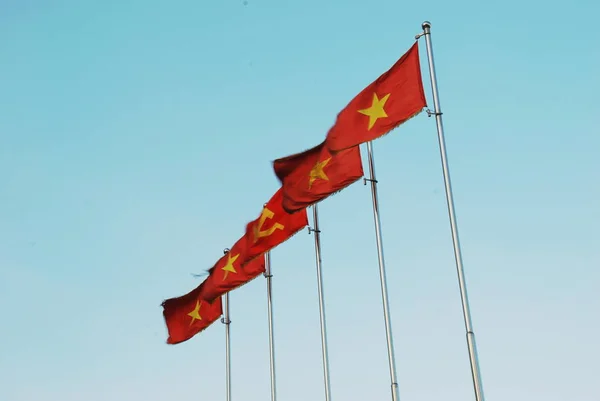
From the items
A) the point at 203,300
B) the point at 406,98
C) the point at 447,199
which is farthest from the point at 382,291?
the point at 203,300

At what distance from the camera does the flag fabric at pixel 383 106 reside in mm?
19109

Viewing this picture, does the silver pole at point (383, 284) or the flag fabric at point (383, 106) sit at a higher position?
the flag fabric at point (383, 106)

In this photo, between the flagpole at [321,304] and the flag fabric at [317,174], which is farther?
the flagpole at [321,304]

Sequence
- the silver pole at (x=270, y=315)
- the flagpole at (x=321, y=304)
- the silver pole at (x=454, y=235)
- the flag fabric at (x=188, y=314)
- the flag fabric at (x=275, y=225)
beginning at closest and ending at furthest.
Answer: the silver pole at (x=454, y=235)
the flagpole at (x=321, y=304)
the flag fabric at (x=275, y=225)
the silver pole at (x=270, y=315)
the flag fabric at (x=188, y=314)

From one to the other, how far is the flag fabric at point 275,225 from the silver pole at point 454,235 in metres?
7.67

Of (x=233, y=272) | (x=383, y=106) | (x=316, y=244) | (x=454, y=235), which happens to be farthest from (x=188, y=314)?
(x=454, y=235)

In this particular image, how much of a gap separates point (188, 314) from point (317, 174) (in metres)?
12.3

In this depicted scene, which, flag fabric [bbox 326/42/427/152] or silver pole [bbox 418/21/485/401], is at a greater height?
flag fabric [bbox 326/42/427/152]

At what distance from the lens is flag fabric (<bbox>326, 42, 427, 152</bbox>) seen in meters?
19.1

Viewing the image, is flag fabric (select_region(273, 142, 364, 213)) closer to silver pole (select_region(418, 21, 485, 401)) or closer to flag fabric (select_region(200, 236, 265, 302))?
silver pole (select_region(418, 21, 485, 401))

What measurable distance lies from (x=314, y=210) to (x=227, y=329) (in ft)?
27.6

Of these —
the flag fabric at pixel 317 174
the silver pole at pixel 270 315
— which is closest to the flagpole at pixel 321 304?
the flag fabric at pixel 317 174

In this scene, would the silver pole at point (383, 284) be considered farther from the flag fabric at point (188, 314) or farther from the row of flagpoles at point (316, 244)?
the flag fabric at point (188, 314)

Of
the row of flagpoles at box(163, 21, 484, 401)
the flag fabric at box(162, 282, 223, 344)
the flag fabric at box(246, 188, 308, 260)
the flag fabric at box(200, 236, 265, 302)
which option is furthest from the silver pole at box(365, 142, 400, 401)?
the flag fabric at box(162, 282, 223, 344)
